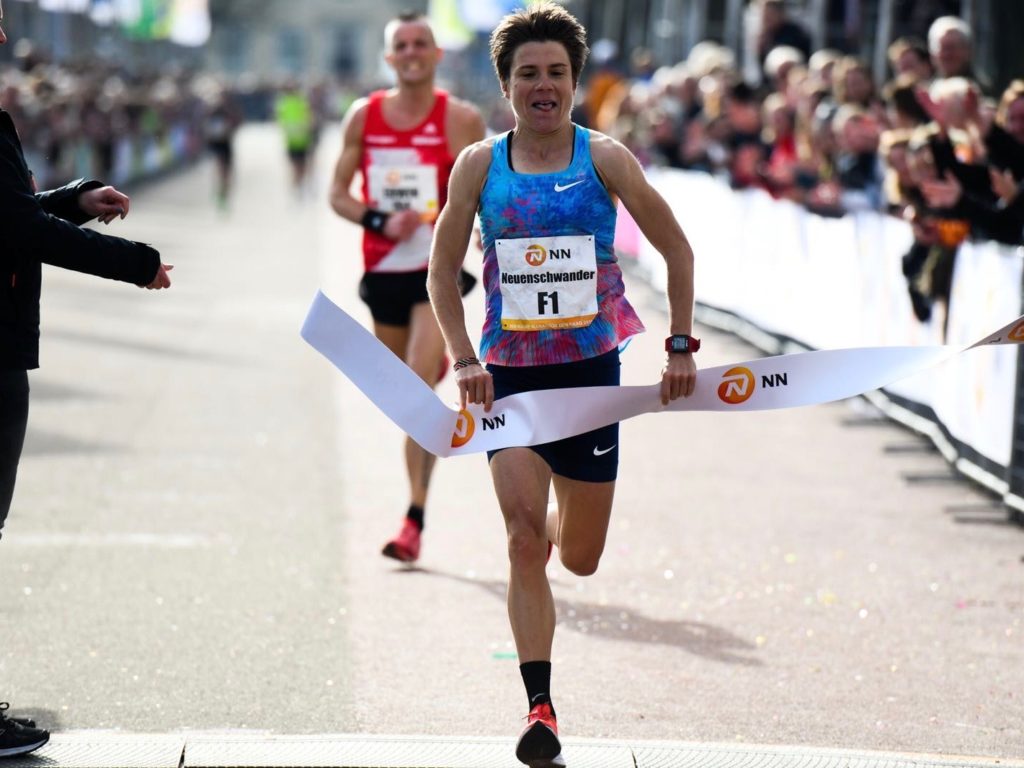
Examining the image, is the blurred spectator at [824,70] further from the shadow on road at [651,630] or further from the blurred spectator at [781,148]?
the shadow on road at [651,630]

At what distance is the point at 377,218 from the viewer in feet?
25.8

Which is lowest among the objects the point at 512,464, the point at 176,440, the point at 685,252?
the point at 176,440

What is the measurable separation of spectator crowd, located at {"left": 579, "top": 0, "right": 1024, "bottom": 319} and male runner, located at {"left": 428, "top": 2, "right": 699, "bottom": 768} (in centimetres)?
451

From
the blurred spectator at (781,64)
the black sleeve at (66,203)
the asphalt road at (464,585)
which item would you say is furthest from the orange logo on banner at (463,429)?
the blurred spectator at (781,64)

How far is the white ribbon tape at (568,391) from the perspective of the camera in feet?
16.8

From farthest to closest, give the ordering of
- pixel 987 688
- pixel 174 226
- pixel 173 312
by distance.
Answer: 1. pixel 174 226
2. pixel 173 312
3. pixel 987 688

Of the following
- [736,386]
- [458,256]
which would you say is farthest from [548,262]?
[736,386]

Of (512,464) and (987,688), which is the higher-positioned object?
(512,464)

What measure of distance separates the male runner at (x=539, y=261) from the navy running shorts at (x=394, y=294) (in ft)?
8.93

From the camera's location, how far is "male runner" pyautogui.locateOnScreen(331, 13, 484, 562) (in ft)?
25.8

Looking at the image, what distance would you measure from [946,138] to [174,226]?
21.4 meters

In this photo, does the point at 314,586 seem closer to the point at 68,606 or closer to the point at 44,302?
the point at 68,606

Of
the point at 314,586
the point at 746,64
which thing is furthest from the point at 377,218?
the point at 746,64

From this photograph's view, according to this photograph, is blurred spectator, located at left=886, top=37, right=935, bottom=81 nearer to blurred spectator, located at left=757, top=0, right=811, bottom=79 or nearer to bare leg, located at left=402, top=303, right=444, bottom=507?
blurred spectator, located at left=757, top=0, right=811, bottom=79
